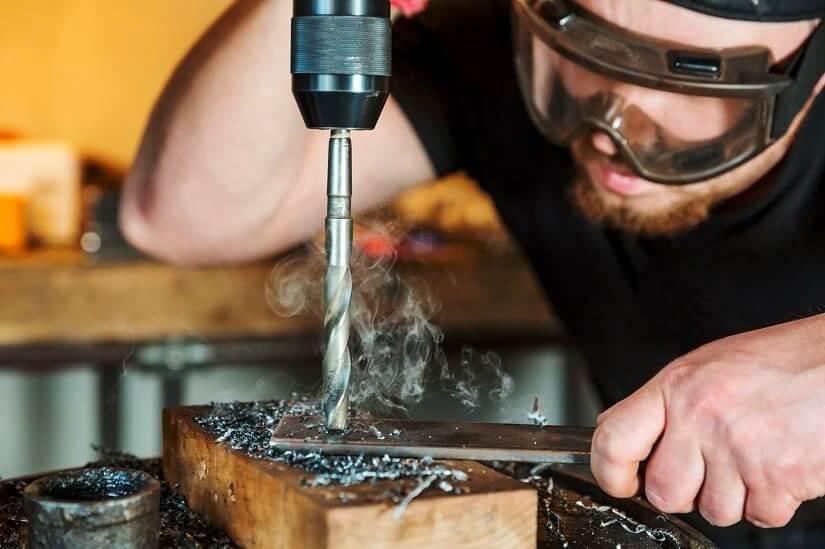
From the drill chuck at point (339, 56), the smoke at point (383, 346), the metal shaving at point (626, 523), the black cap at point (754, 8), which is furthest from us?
the smoke at point (383, 346)

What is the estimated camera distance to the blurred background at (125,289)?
3021 mm

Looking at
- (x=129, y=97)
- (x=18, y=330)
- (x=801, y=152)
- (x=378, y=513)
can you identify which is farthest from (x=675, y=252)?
(x=129, y=97)

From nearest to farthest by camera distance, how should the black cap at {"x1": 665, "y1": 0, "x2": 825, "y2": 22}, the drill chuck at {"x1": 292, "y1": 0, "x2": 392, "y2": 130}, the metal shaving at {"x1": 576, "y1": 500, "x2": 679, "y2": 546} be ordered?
the drill chuck at {"x1": 292, "y1": 0, "x2": 392, "y2": 130}, the metal shaving at {"x1": 576, "y1": 500, "x2": 679, "y2": 546}, the black cap at {"x1": 665, "y1": 0, "x2": 825, "y2": 22}

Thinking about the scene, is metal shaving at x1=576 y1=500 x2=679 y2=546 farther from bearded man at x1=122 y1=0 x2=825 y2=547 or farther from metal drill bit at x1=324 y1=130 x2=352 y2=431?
metal drill bit at x1=324 y1=130 x2=352 y2=431

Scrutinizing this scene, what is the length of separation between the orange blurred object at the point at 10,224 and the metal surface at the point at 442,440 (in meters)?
2.26

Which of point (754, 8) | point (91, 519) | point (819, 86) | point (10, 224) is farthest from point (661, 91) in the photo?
point (10, 224)

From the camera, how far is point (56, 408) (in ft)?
10.2

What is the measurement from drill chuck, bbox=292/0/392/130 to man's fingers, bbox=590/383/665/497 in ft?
1.43

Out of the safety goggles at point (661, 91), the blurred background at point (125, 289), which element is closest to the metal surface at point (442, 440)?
the safety goggles at point (661, 91)

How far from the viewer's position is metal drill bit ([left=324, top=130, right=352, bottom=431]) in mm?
1136

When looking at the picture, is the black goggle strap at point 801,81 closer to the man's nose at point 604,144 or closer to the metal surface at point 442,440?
the man's nose at point 604,144

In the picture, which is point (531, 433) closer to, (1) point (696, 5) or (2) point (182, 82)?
(1) point (696, 5)

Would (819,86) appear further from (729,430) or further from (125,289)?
(125,289)

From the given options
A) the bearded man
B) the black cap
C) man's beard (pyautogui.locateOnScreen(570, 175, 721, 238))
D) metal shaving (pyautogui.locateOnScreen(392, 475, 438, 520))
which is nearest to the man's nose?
the bearded man
